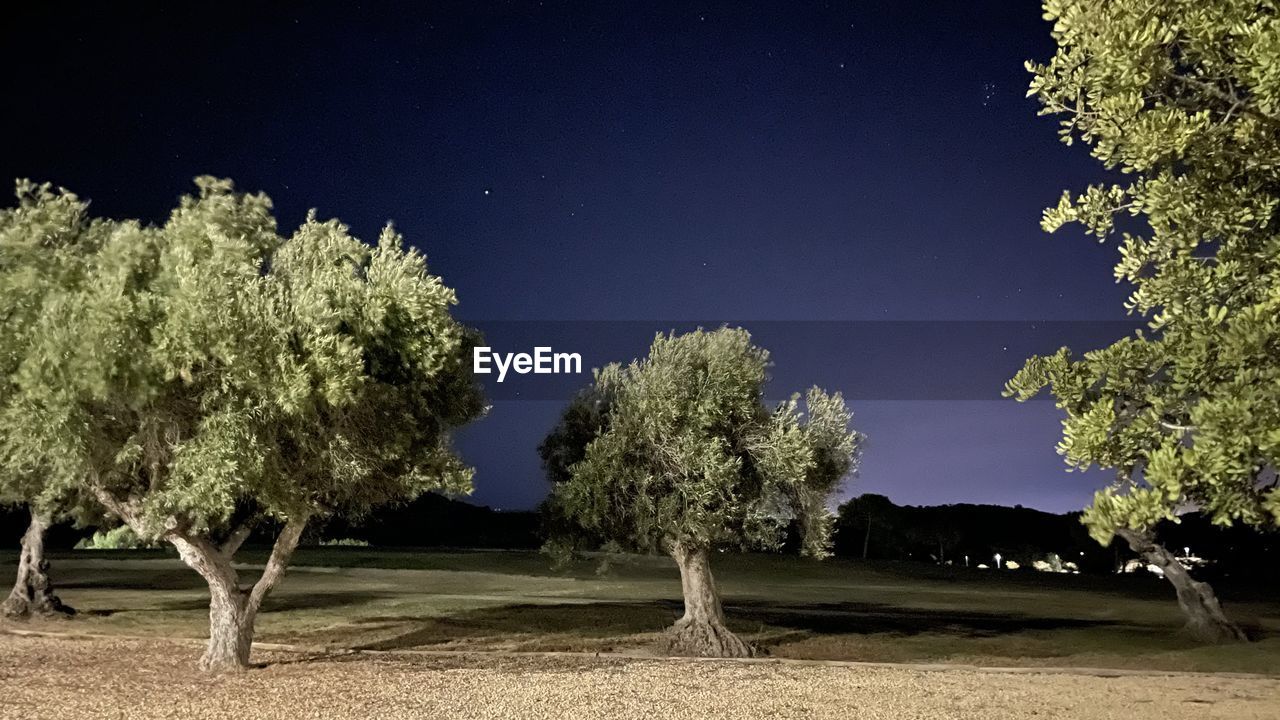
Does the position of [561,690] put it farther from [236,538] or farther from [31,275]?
[31,275]

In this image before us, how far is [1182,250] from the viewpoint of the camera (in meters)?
8.91

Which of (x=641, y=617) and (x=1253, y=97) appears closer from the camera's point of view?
(x=1253, y=97)

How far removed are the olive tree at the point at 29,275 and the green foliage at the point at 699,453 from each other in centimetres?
1061

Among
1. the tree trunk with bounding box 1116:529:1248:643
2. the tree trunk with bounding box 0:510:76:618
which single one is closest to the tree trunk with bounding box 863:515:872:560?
the tree trunk with bounding box 1116:529:1248:643

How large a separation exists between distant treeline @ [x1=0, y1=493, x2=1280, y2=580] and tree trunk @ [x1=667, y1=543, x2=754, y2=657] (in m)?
47.1

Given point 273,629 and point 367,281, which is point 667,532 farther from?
point 273,629

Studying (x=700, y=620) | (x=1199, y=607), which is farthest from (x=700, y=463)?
(x=1199, y=607)

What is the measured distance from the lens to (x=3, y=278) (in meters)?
16.0

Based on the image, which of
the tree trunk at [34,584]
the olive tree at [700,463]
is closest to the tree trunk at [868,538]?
the olive tree at [700,463]

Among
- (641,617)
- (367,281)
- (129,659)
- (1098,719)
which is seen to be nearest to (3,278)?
(367,281)

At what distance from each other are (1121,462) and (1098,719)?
24.7 feet

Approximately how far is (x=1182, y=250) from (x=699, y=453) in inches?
538

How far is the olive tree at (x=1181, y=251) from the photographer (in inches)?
299

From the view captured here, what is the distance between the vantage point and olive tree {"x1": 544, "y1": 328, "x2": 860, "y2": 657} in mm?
21969
